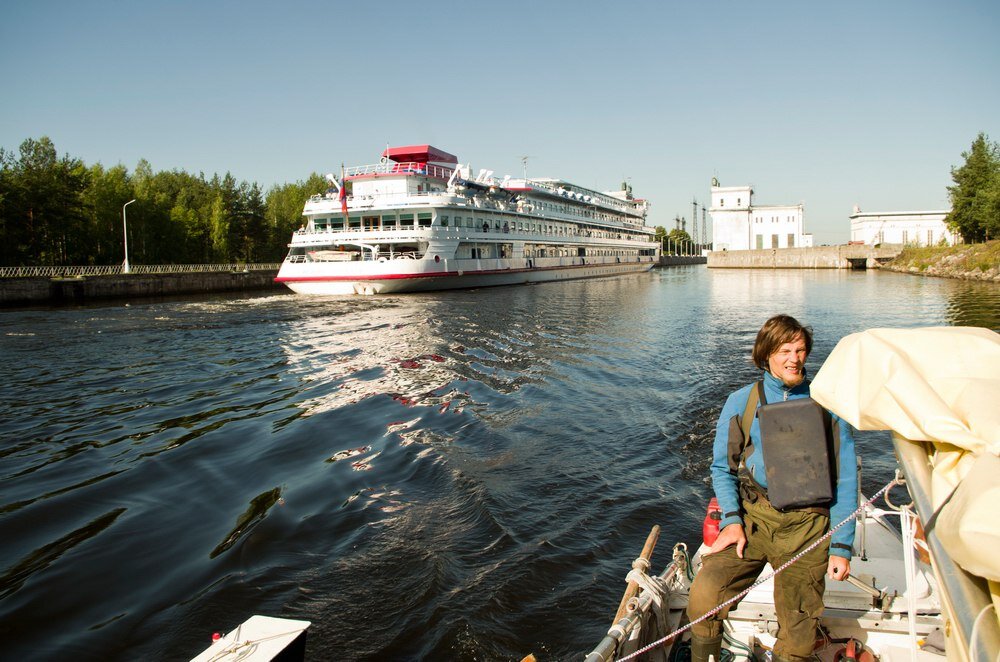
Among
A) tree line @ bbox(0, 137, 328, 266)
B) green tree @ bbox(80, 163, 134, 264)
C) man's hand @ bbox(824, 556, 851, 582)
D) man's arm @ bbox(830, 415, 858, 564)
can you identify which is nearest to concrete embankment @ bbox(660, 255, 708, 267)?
tree line @ bbox(0, 137, 328, 266)

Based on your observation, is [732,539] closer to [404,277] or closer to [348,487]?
[348,487]

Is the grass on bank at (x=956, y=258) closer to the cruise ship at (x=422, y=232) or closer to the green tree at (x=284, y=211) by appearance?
the cruise ship at (x=422, y=232)

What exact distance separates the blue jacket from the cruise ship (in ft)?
103

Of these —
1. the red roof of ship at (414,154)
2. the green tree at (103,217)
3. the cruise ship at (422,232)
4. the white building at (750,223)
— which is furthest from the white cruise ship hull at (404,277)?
the white building at (750,223)

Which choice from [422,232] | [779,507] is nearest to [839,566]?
[779,507]

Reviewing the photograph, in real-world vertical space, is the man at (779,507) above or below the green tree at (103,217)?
below

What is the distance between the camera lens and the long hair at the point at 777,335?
10.4ft

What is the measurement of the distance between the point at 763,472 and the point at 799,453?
0.82 ft

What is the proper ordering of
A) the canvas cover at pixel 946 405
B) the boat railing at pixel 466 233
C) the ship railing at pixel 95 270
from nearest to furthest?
the canvas cover at pixel 946 405
the boat railing at pixel 466 233
the ship railing at pixel 95 270

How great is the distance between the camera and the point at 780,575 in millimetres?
3203

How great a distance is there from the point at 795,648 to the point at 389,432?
7529 mm

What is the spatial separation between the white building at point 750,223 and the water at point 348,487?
272 feet

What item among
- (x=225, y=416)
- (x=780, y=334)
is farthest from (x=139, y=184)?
(x=780, y=334)

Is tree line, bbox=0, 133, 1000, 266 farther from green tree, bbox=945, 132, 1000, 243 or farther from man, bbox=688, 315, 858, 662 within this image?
man, bbox=688, 315, 858, 662
